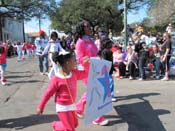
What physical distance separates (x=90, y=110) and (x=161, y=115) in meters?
2.57

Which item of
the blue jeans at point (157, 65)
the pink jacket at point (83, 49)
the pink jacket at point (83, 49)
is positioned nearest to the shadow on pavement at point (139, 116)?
the pink jacket at point (83, 49)

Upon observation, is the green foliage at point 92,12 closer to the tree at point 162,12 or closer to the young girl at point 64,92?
the tree at point 162,12

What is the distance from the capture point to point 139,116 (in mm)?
7750

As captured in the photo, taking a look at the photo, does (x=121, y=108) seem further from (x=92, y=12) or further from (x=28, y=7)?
(x=28, y=7)

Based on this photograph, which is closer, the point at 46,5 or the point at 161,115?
the point at 161,115

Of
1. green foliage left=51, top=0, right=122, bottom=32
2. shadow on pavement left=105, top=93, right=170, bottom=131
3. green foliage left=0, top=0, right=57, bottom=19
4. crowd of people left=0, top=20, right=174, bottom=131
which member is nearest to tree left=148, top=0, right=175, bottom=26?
green foliage left=51, top=0, right=122, bottom=32

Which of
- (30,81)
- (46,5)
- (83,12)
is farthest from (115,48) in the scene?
(46,5)

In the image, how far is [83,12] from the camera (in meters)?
48.4

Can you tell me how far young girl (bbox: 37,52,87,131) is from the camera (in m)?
5.40

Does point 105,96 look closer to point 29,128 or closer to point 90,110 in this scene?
point 90,110

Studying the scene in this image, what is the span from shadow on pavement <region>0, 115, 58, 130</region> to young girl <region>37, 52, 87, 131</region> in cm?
187

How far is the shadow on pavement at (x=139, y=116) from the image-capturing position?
7.00 meters

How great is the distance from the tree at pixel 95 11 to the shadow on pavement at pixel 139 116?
121 feet

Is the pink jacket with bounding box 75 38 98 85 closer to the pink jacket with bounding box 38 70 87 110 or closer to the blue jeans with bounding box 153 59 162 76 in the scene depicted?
the pink jacket with bounding box 38 70 87 110
